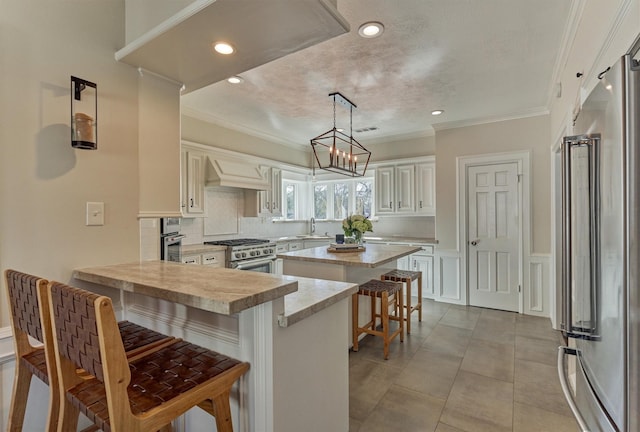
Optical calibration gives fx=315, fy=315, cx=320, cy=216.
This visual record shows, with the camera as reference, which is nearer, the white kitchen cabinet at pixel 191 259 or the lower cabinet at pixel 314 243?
the white kitchen cabinet at pixel 191 259

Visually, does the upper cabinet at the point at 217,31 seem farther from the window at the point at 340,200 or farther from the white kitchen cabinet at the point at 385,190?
the window at the point at 340,200

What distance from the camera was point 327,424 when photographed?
160cm

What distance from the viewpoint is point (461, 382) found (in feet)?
8.09

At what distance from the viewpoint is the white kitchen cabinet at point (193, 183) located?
3988mm

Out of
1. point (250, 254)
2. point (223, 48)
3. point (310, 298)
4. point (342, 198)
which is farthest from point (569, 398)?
point (342, 198)

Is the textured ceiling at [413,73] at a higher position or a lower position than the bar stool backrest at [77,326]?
higher

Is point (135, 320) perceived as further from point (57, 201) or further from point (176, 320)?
point (57, 201)

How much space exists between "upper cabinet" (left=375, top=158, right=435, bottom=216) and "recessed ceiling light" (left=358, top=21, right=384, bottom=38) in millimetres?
3074

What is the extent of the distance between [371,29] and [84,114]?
1904 millimetres

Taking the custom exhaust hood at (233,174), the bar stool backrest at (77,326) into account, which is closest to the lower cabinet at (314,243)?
the custom exhaust hood at (233,174)

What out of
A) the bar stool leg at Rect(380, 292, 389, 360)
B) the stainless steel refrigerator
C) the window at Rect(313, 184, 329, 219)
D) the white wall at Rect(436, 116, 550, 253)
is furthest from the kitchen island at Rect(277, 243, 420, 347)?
the window at Rect(313, 184, 329, 219)

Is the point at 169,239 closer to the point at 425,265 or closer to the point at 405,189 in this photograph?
the point at 425,265

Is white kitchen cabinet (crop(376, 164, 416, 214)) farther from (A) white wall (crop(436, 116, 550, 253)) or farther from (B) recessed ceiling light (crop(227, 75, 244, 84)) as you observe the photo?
(B) recessed ceiling light (crop(227, 75, 244, 84))

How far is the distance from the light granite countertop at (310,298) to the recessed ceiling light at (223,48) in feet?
4.14
